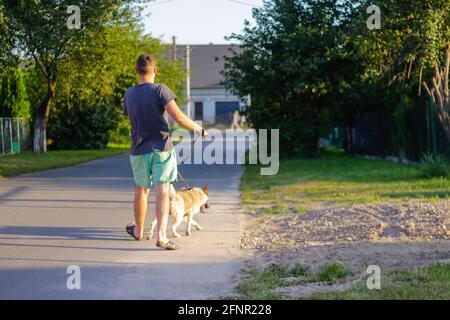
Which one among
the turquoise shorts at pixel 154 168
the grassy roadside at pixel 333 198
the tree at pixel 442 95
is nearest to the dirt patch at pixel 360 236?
the grassy roadside at pixel 333 198

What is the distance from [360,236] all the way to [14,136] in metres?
29.6

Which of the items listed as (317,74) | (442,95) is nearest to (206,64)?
(317,74)

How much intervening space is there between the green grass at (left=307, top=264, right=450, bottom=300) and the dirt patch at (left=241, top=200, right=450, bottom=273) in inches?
18.8

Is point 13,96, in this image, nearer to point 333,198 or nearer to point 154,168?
point 333,198

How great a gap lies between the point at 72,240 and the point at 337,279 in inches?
158

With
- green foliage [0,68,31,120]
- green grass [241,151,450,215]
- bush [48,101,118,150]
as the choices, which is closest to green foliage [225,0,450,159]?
green grass [241,151,450,215]

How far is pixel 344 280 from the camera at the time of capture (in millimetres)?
7281

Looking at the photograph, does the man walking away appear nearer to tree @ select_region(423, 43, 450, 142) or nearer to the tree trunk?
tree @ select_region(423, 43, 450, 142)

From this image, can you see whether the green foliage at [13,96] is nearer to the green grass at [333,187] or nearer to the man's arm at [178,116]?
the green grass at [333,187]

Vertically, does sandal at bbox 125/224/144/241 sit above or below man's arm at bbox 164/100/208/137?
below

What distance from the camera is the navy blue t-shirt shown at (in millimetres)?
9055

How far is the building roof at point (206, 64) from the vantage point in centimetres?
8669

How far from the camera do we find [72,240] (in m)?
9.96

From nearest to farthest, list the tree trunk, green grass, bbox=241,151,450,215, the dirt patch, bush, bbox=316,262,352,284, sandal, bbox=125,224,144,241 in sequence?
1. bush, bbox=316,262,352,284
2. the dirt patch
3. sandal, bbox=125,224,144,241
4. green grass, bbox=241,151,450,215
5. the tree trunk
